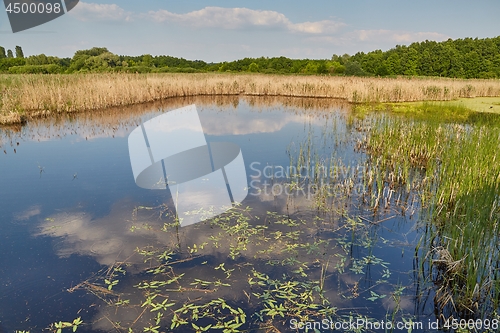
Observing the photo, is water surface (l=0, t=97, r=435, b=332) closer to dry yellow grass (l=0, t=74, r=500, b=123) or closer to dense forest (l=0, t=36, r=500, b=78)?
dry yellow grass (l=0, t=74, r=500, b=123)

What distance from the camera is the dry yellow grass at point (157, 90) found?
44.2 ft

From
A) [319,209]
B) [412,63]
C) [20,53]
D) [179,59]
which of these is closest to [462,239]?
[319,209]

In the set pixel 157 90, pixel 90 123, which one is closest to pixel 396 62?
pixel 157 90

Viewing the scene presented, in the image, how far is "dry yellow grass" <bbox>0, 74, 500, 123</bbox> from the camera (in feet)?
44.2

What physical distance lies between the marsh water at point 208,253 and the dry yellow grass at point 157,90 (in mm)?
6745

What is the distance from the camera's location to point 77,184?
6.48 m

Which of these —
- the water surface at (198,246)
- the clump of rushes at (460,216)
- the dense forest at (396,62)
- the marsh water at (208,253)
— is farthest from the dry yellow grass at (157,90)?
the dense forest at (396,62)

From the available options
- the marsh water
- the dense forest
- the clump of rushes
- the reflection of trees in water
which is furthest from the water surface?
the dense forest

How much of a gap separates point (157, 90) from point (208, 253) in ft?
55.4

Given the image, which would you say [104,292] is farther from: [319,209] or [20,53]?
[20,53]

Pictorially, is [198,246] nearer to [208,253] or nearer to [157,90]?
[208,253]

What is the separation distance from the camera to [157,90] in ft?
63.6

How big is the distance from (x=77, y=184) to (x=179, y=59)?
57.7 metres

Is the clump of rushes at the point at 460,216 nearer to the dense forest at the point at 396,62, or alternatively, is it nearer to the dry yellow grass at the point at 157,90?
the dry yellow grass at the point at 157,90
